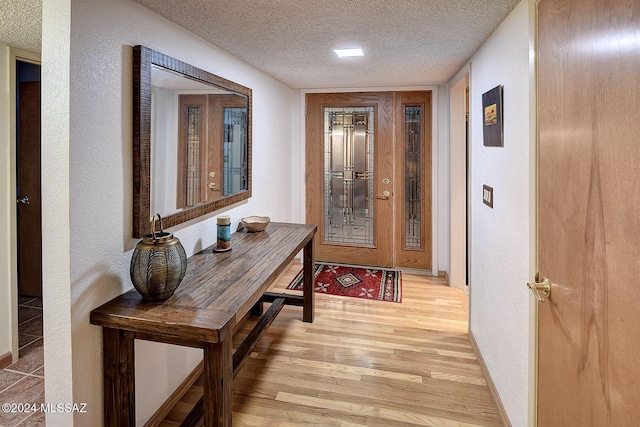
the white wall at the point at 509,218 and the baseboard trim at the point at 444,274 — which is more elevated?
the white wall at the point at 509,218

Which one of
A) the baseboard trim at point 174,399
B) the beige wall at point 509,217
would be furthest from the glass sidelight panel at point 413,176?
the baseboard trim at point 174,399

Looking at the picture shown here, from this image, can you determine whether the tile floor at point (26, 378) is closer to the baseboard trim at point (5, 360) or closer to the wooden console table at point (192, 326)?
the baseboard trim at point (5, 360)

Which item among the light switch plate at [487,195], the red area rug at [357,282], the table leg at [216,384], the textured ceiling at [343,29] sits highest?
the textured ceiling at [343,29]

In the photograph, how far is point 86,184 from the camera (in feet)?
5.00

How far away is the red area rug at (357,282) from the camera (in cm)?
386

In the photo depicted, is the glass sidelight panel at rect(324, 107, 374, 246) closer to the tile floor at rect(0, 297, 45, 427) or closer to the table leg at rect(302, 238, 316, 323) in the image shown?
the table leg at rect(302, 238, 316, 323)

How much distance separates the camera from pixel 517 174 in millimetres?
1790

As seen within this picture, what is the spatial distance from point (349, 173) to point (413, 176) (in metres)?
0.76

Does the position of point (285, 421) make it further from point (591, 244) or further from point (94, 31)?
point (94, 31)

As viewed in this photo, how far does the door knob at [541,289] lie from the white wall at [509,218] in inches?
6.1

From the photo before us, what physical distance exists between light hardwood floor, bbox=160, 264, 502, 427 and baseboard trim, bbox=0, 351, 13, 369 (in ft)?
4.40

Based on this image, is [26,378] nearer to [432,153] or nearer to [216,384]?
[216,384]

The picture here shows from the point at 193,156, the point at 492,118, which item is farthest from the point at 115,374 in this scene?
the point at 492,118

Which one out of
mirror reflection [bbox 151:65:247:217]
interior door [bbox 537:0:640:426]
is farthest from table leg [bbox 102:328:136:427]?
interior door [bbox 537:0:640:426]
